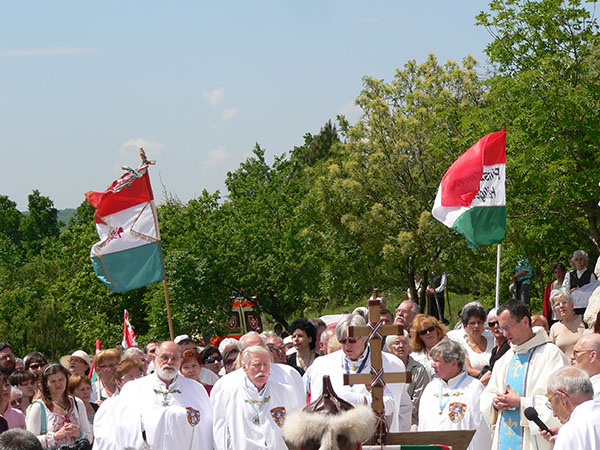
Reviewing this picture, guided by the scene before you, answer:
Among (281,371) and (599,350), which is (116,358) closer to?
(281,371)

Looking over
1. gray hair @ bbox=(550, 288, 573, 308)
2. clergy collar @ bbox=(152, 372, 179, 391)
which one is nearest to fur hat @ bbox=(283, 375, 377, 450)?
clergy collar @ bbox=(152, 372, 179, 391)

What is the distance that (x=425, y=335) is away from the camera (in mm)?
9977

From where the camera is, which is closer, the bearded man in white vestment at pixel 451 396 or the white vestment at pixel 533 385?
the white vestment at pixel 533 385

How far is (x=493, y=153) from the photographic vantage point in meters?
13.9

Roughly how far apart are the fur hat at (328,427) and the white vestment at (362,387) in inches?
129

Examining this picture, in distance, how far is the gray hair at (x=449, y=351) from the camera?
799 cm

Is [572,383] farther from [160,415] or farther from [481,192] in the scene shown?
[481,192]

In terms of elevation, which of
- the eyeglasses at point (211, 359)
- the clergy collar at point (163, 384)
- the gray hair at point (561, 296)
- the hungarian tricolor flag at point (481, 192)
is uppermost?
the hungarian tricolor flag at point (481, 192)

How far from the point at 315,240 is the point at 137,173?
53.7 ft

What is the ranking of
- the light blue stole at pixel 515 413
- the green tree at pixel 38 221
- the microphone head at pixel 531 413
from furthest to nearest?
the green tree at pixel 38 221 < the light blue stole at pixel 515 413 < the microphone head at pixel 531 413

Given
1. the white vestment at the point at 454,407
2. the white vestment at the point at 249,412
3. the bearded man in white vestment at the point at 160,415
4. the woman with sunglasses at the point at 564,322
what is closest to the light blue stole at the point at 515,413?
the white vestment at the point at 454,407

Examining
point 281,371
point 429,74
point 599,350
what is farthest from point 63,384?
point 429,74

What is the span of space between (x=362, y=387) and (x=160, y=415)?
1.89 metres

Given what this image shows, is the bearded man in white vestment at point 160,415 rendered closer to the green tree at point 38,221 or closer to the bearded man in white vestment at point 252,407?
the bearded man in white vestment at point 252,407
